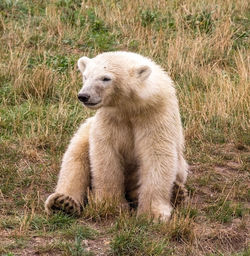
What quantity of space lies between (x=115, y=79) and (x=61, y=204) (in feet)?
3.78

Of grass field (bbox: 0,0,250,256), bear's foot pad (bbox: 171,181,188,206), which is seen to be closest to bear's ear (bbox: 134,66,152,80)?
bear's foot pad (bbox: 171,181,188,206)

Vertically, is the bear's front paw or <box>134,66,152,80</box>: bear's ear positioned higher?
<box>134,66,152,80</box>: bear's ear

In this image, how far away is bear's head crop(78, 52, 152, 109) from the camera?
5547mm

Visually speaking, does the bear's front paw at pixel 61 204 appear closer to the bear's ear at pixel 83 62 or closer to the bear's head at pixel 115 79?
the bear's head at pixel 115 79

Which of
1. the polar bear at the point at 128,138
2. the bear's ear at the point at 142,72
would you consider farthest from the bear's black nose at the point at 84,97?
the bear's ear at the point at 142,72

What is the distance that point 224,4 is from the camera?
37.2 ft

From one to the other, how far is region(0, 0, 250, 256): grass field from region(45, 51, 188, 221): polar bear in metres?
0.25

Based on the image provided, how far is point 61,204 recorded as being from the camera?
5.49m

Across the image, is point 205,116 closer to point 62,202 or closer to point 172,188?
point 172,188

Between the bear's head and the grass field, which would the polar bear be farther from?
the grass field

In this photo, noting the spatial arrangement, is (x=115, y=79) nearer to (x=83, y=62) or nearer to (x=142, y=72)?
(x=142, y=72)

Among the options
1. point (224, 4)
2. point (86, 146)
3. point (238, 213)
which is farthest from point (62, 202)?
point (224, 4)

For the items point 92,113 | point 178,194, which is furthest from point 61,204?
point 92,113

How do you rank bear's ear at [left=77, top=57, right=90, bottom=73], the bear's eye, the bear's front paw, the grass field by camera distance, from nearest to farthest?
1. the grass field
2. the bear's front paw
3. the bear's eye
4. bear's ear at [left=77, top=57, right=90, bottom=73]
